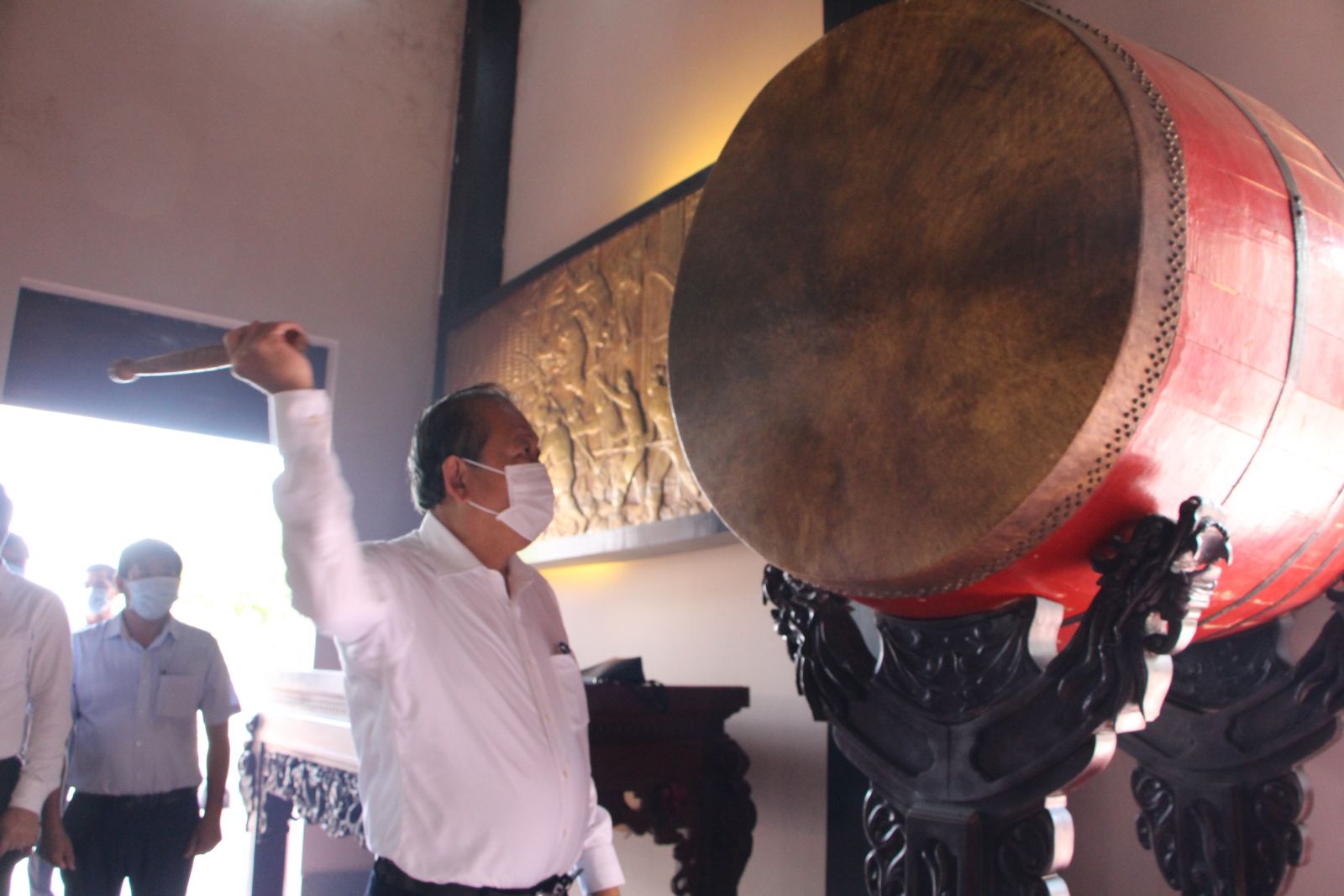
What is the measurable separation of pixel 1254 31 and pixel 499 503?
1.82 m

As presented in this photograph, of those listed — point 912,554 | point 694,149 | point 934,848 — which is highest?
point 694,149

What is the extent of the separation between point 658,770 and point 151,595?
5.75 ft

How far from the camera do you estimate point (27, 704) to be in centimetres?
288

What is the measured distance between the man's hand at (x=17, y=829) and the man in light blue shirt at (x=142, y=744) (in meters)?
0.22

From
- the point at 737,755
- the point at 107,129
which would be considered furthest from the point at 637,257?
the point at 107,129

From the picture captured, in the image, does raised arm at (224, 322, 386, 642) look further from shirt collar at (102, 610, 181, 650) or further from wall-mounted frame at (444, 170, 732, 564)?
shirt collar at (102, 610, 181, 650)

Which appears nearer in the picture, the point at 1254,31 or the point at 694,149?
the point at 1254,31

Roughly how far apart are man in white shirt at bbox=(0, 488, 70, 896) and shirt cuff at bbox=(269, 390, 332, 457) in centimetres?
192

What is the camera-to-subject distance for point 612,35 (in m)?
4.76

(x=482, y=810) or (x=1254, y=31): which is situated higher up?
(x=1254, y=31)

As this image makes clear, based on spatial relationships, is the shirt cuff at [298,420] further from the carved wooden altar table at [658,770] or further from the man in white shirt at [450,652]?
the carved wooden altar table at [658,770]

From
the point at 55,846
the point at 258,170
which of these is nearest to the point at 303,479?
the point at 55,846

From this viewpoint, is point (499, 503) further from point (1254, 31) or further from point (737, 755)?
point (1254, 31)

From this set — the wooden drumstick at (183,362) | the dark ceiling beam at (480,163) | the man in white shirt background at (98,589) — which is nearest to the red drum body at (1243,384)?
the wooden drumstick at (183,362)
